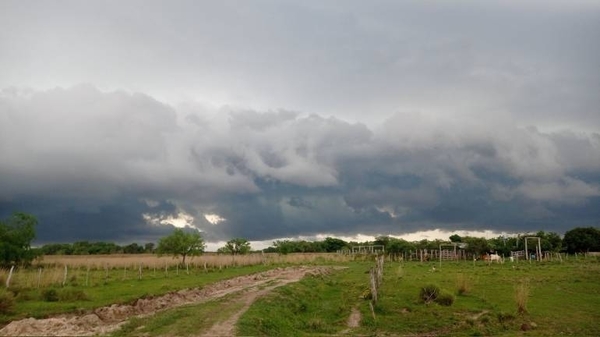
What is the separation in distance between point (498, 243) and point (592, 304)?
A: 75.1 metres

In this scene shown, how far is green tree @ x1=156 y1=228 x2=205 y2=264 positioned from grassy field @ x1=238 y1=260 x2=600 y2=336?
94.7 feet

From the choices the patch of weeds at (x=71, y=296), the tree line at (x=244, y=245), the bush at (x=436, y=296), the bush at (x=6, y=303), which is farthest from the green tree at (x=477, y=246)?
the bush at (x=6, y=303)

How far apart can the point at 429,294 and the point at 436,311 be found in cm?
253

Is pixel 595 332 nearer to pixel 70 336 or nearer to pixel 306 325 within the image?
pixel 306 325

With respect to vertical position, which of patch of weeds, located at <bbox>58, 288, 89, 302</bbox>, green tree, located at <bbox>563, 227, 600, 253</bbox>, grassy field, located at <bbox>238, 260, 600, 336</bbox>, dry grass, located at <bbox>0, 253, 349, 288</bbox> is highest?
green tree, located at <bbox>563, 227, 600, 253</bbox>

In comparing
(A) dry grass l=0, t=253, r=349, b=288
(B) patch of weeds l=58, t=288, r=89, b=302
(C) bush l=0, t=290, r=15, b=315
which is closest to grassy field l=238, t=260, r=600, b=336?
(B) patch of weeds l=58, t=288, r=89, b=302

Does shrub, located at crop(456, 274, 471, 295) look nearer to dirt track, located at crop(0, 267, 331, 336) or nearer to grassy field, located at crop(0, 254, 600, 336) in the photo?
grassy field, located at crop(0, 254, 600, 336)

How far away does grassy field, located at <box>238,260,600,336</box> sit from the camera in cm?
2184

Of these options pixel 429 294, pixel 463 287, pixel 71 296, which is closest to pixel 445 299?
Result: pixel 429 294

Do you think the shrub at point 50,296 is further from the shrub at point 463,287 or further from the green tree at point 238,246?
the green tree at point 238,246

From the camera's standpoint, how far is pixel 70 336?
18203mm

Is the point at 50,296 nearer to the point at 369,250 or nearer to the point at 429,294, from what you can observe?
the point at 429,294

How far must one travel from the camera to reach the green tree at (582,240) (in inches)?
4120

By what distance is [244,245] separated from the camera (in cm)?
9044
